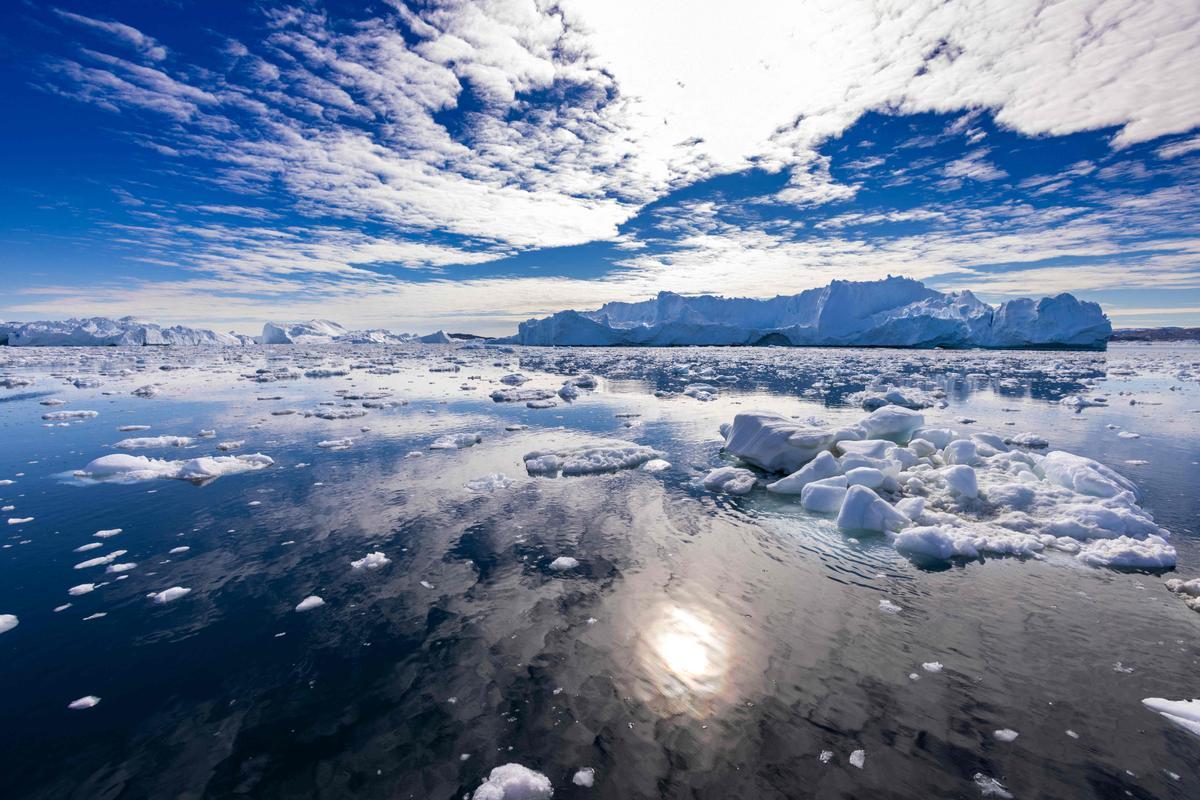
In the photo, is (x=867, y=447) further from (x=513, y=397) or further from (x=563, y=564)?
(x=513, y=397)

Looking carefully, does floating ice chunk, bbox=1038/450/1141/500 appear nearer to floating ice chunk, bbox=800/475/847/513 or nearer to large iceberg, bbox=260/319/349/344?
floating ice chunk, bbox=800/475/847/513

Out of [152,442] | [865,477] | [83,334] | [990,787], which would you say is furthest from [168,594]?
[83,334]

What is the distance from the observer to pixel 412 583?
5984mm

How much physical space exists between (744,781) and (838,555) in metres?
4.04

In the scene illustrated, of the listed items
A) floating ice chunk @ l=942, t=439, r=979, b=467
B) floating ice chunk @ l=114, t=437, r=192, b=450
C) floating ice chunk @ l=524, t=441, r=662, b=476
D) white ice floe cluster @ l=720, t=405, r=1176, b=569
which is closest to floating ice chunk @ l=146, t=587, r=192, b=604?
floating ice chunk @ l=524, t=441, r=662, b=476

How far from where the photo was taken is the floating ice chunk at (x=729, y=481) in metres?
9.58

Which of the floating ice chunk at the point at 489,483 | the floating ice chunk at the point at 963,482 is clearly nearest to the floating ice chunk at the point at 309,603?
the floating ice chunk at the point at 489,483

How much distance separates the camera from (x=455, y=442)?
12875 mm

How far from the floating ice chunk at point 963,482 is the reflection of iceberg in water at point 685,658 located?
576 centimetres

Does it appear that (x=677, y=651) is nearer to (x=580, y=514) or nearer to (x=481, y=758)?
(x=481, y=758)

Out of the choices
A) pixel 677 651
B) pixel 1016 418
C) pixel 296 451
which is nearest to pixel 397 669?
pixel 677 651

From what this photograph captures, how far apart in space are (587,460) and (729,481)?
2.91 meters

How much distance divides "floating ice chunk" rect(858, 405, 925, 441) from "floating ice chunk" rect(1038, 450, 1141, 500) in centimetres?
281

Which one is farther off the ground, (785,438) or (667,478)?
(785,438)
